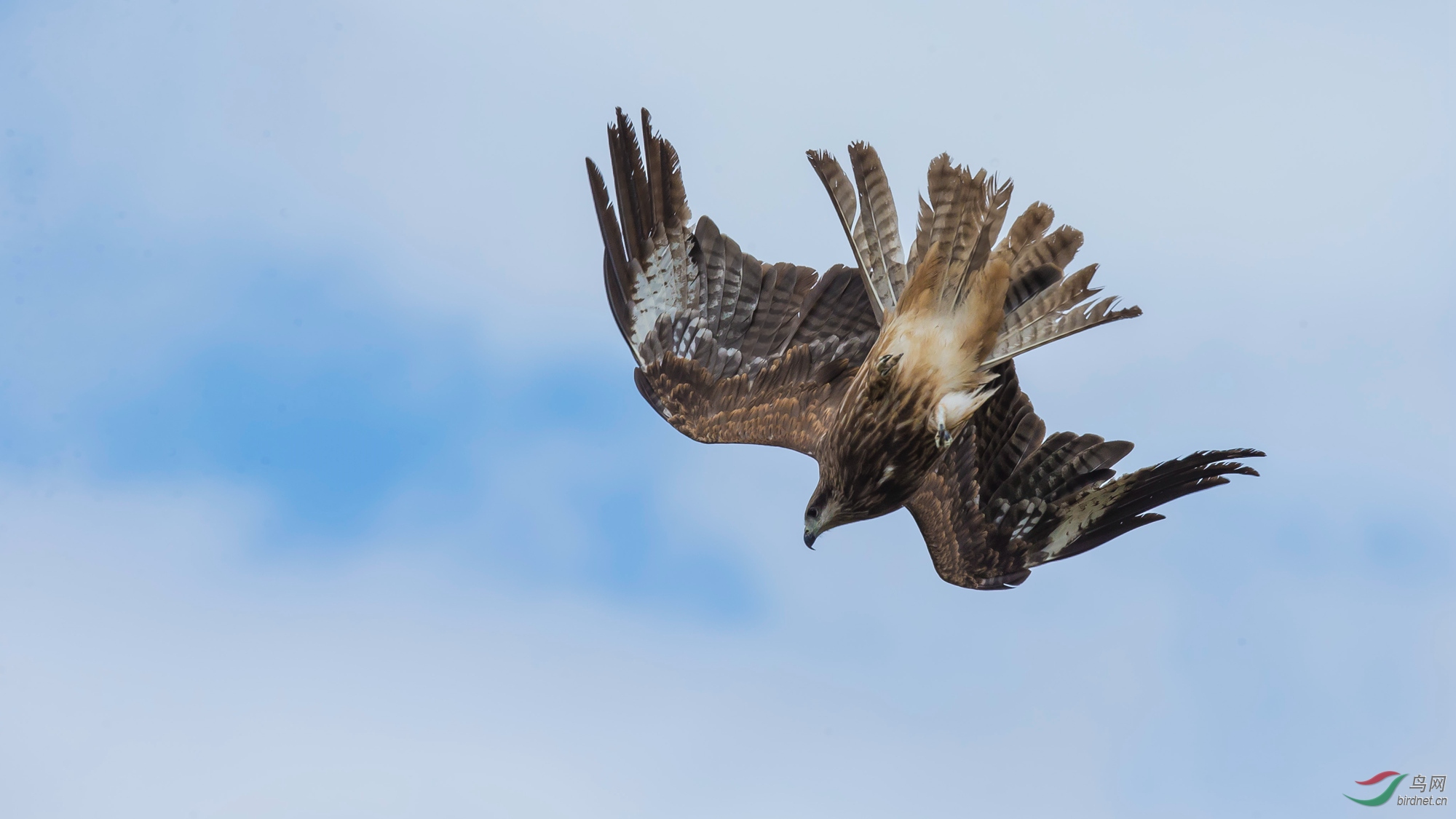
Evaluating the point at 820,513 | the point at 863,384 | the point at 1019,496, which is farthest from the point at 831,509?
the point at 1019,496

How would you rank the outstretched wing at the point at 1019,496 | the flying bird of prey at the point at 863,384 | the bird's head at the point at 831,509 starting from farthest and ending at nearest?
the outstretched wing at the point at 1019,496
the bird's head at the point at 831,509
the flying bird of prey at the point at 863,384

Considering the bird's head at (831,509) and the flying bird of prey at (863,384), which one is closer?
the flying bird of prey at (863,384)

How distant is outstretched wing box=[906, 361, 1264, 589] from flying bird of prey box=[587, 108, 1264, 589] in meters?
0.01

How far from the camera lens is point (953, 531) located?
8.73 metres

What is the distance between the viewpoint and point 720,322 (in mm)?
8852

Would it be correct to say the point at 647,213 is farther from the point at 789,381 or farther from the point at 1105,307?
the point at 1105,307

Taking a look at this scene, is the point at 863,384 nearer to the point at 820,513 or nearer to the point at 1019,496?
the point at 820,513

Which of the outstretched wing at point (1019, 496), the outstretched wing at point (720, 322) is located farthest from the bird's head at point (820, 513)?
the outstretched wing at point (1019, 496)

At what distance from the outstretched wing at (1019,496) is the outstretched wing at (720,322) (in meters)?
1.04

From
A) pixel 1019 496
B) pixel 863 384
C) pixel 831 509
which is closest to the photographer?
pixel 863 384

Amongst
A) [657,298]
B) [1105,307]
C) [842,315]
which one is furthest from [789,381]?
A: [1105,307]

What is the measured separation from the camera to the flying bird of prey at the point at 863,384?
729 cm

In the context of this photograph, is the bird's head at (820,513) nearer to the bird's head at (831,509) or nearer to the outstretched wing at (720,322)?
the bird's head at (831,509)

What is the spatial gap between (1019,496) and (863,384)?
2.07 m
